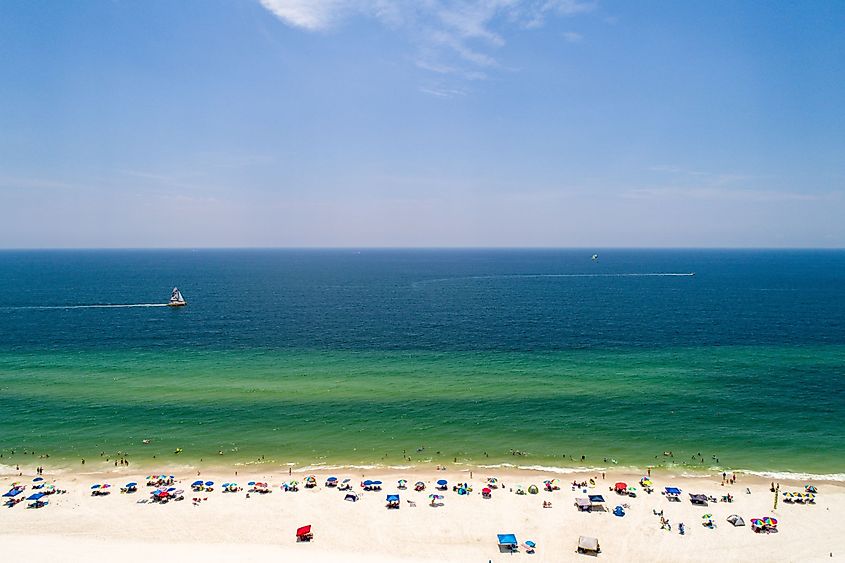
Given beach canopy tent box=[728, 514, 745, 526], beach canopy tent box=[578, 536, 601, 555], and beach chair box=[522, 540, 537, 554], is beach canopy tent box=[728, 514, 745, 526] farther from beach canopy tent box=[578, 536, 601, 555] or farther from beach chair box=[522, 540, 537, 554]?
beach chair box=[522, 540, 537, 554]

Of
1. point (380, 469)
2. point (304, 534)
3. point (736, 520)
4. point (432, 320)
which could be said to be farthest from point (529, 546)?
point (432, 320)

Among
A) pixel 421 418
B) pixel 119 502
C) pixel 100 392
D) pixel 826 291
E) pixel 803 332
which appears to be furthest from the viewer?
pixel 826 291

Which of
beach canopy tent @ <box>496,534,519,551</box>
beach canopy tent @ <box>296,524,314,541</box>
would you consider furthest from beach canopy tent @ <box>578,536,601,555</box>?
beach canopy tent @ <box>296,524,314,541</box>

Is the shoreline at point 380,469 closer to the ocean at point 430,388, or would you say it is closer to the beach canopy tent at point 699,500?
the ocean at point 430,388

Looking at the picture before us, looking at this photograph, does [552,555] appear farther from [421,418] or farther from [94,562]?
[94,562]

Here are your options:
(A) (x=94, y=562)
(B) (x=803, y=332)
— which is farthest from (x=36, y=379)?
(B) (x=803, y=332)

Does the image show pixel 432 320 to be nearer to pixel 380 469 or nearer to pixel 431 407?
pixel 431 407
